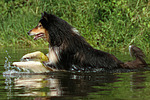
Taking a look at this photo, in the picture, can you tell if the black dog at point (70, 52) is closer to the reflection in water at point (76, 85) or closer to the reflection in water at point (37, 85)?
the reflection in water at point (76, 85)

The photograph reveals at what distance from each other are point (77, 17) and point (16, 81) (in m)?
8.52

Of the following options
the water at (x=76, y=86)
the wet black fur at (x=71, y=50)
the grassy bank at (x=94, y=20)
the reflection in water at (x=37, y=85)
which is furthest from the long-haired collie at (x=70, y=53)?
the grassy bank at (x=94, y=20)

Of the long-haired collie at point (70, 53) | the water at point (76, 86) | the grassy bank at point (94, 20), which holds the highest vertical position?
the grassy bank at point (94, 20)

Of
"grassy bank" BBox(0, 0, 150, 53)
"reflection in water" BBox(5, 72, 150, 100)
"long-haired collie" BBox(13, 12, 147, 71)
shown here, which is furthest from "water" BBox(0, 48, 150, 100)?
"grassy bank" BBox(0, 0, 150, 53)

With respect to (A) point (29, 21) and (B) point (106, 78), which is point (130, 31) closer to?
(A) point (29, 21)

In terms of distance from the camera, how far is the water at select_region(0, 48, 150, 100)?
15.2ft

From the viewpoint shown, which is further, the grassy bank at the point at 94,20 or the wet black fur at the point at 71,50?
the grassy bank at the point at 94,20

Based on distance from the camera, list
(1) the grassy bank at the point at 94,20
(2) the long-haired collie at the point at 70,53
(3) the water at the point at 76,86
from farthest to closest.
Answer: (1) the grassy bank at the point at 94,20, (2) the long-haired collie at the point at 70,53, (3) the water at the point at 76,86

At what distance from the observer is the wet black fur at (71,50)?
7648 mm

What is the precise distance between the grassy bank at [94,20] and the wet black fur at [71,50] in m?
3.81

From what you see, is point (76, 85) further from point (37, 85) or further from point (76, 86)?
point (37, 85)

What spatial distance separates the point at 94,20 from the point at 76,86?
9047 mm

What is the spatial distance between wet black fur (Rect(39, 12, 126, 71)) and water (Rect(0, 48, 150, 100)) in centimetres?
51

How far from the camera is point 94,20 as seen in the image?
14359mm
